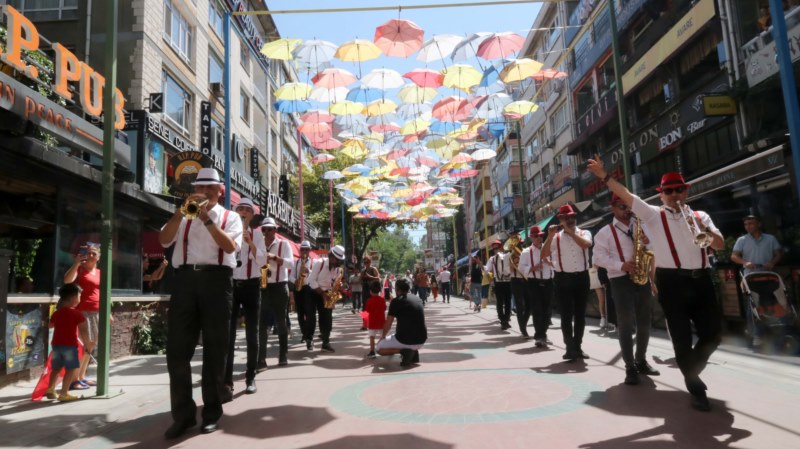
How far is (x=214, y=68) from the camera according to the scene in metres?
21.8

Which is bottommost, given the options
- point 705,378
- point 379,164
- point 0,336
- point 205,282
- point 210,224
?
point 705,378

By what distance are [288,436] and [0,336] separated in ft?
14.2

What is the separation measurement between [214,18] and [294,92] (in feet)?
35.8

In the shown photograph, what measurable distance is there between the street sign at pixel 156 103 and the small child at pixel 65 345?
10.4 meters

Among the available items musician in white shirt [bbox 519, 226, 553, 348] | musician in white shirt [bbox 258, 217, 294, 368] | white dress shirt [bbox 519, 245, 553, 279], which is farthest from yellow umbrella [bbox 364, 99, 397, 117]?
musician in white shirt [bbox 258, 217, 294, 368]

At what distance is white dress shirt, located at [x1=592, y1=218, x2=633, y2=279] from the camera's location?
598cm

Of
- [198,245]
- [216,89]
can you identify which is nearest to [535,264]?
[198,245]

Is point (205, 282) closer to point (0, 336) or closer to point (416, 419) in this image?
point (416, 419)

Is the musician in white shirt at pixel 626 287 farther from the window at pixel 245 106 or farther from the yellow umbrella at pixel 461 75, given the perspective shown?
the window at pixel 245 106

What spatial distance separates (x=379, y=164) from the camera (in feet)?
72.3

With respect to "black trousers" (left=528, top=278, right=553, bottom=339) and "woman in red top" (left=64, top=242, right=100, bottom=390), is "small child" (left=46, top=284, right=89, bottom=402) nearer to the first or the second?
"woman in red top" (left=64, top=242, right=100, bottom=390)

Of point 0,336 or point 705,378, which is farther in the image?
point 0,336

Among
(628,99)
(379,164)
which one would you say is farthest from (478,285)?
(628,99)

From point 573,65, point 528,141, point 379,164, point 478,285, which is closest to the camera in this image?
point 478,285
